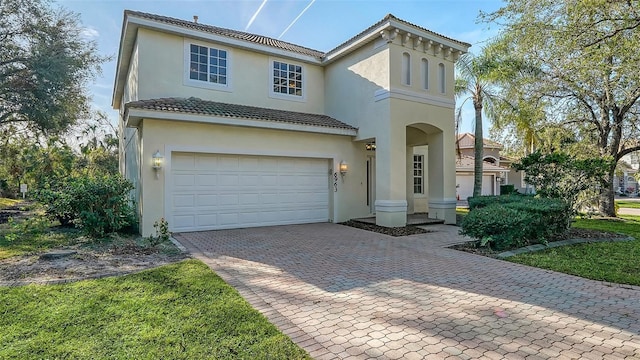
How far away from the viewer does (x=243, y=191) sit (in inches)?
448

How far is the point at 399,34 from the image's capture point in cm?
1153

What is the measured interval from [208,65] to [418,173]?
1036cm

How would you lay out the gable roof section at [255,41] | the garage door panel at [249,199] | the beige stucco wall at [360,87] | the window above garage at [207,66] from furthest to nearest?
the window above garage at [207,66], the beige stucco wall at [360,87], the garage door panel at [249,199], the gable roof section at [255,41]

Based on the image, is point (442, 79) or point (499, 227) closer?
point (499, 227)

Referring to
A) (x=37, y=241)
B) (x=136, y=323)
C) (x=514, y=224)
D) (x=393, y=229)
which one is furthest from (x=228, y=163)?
(x=514, y=224)

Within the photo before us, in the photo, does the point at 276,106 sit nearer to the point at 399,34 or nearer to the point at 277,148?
the point at 277,148

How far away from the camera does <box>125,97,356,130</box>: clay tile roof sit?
984cm

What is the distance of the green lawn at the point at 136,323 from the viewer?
3.41 metres

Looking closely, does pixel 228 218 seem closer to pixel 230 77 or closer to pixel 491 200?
pixel 230 77

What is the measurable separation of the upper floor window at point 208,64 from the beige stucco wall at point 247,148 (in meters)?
Result: 2.75

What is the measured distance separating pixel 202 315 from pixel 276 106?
1065cm

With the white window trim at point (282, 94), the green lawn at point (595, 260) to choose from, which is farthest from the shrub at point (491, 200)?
the white window trim at point (282, 94)

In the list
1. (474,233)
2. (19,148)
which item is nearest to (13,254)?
(474,233)

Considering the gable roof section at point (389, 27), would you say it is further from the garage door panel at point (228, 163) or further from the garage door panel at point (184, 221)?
the garage door panel at point (184, 221)
